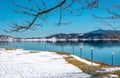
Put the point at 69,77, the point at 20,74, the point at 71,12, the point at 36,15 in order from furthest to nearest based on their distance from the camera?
the point at 20,74
the point at 69,77
the point at 71,12
the point at 36,15

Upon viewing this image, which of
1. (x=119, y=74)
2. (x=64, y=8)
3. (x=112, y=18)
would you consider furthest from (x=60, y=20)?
(x=119, y=74)

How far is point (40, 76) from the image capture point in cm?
1680

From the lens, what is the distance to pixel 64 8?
541 cm

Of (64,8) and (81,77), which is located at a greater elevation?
(64,8)

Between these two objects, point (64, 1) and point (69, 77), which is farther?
point (69, 77)

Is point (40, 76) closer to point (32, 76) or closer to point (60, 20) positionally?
point (32, 76)

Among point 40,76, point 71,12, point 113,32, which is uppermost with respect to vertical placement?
point 71,12

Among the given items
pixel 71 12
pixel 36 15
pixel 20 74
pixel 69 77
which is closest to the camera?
pixel 36 15

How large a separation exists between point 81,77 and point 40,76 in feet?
7.23

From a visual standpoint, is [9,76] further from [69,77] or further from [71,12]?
[71,12]

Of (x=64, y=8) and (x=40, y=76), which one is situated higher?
(x=64, y=8)

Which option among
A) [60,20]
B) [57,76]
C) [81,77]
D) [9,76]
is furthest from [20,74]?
[60,20]

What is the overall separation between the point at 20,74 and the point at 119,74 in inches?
207

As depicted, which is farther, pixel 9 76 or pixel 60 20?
pixel 9 76
